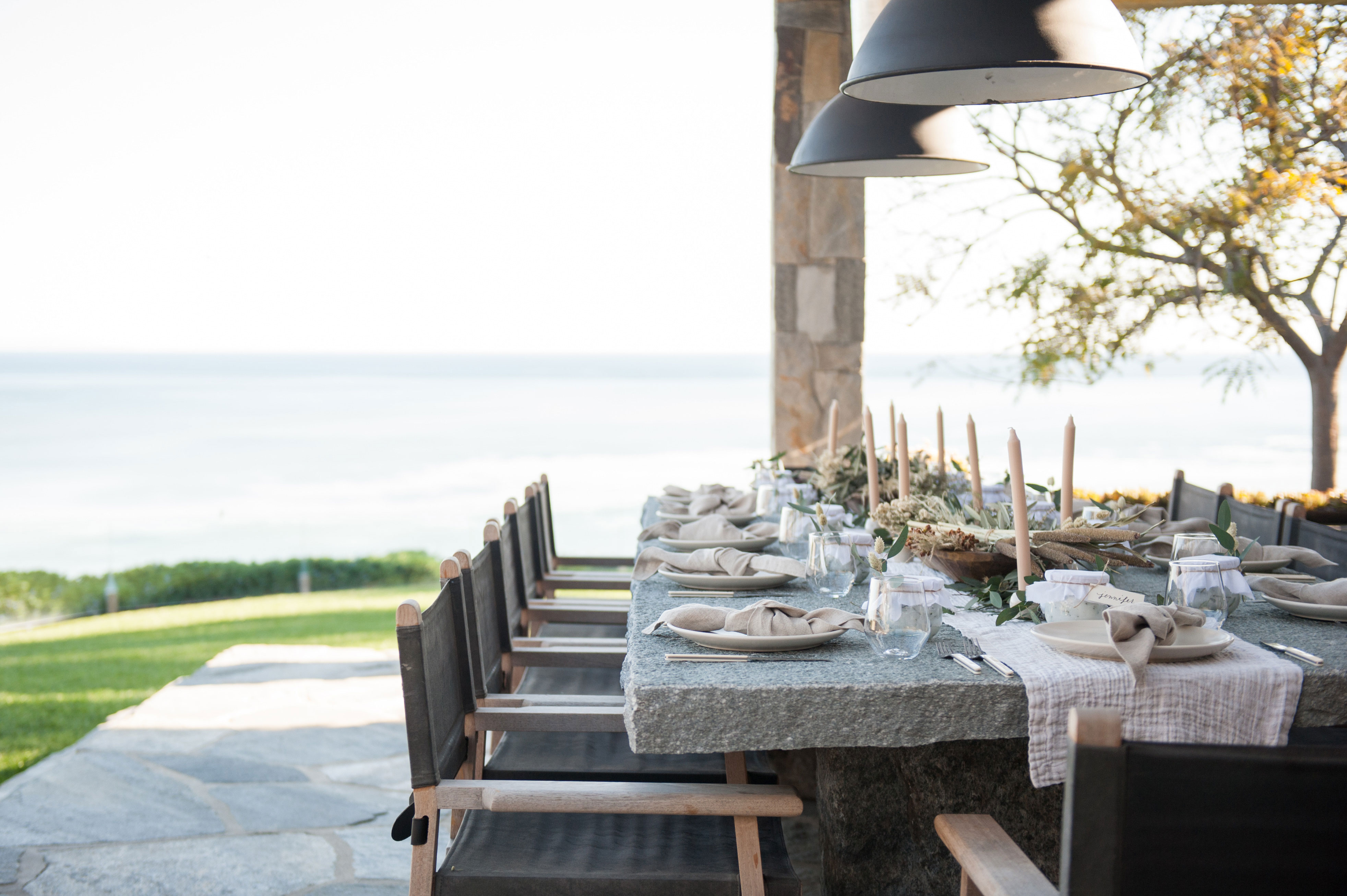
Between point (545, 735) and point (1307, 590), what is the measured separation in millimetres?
1443

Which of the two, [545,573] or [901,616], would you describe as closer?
[901,616]

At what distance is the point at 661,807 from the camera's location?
148 cm

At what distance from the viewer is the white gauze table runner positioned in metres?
1.41

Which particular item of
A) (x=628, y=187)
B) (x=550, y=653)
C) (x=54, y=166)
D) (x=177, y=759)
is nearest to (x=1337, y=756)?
(x=550, y=653)

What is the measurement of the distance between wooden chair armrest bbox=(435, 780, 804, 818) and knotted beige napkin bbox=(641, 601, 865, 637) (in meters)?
0.24

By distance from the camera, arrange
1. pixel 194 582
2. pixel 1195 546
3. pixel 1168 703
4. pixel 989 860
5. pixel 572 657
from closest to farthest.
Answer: pixel 989 860, pixel 1168 703, pixel 1195 546, pixel 572 657, pixel 194 582

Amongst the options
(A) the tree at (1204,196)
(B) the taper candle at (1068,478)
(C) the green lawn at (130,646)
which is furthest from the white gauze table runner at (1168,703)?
(A) the tree at (1204,196)

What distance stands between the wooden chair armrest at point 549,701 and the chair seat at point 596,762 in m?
0.05

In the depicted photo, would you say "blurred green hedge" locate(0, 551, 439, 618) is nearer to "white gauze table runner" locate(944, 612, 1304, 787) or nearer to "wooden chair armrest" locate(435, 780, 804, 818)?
"wooden chair armrest" locate(435, 780, 804, 818)

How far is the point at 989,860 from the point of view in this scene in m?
1.25

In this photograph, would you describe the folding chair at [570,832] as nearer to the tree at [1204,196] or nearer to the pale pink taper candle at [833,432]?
the pale pink taper candle at [833,432]

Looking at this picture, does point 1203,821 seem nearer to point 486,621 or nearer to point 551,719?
point 551,719

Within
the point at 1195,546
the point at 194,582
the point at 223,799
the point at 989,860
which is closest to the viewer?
the point at 989,860

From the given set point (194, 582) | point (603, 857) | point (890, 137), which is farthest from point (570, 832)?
point (194, 582)
